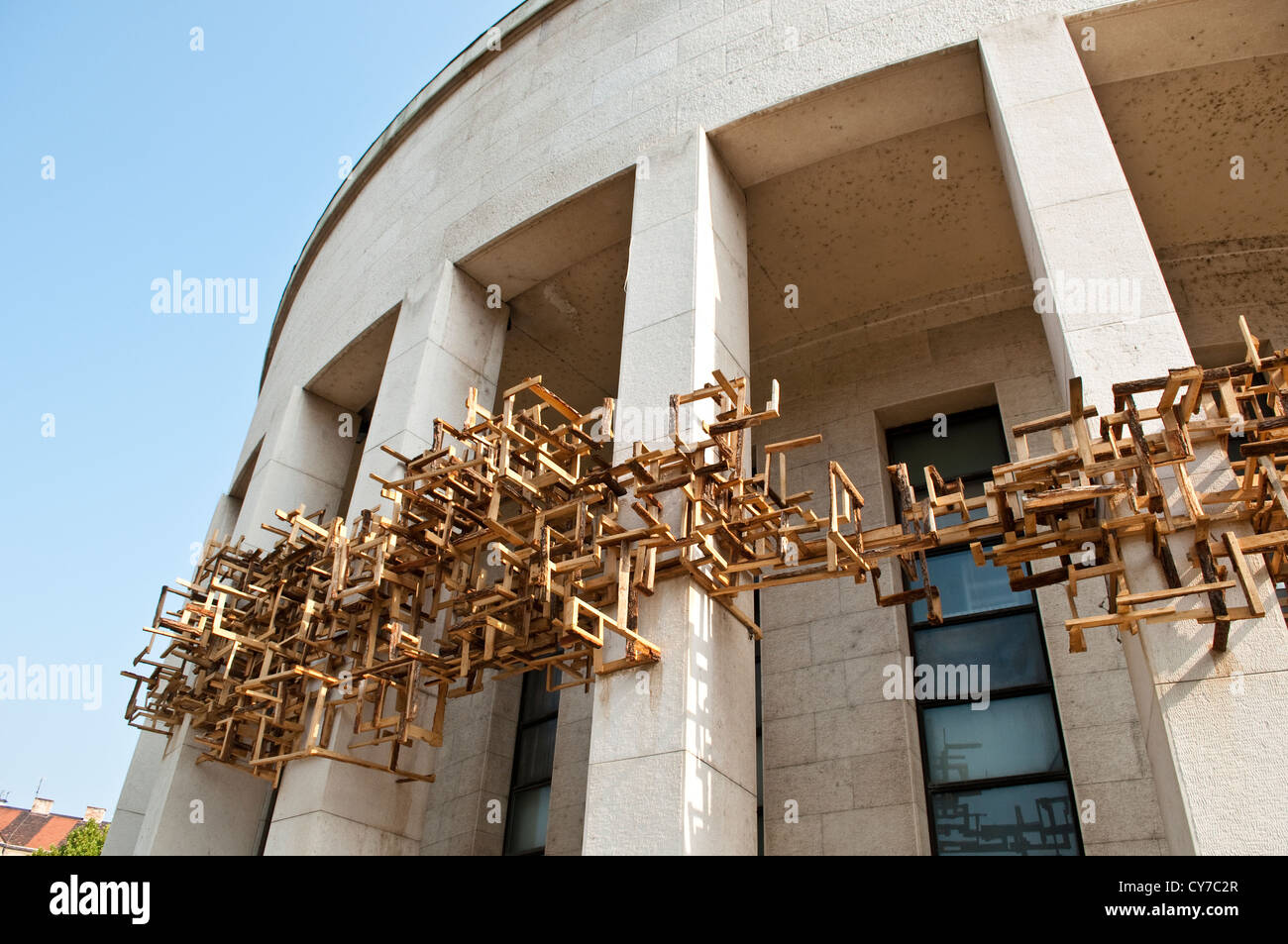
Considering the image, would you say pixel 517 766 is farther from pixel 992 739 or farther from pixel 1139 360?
pixel 1139 360

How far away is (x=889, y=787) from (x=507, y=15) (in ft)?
40.2

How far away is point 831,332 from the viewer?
45.2 ft

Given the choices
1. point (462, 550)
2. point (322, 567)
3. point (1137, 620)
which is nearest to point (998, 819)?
point (1137, 620)

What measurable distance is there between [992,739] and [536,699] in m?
7.03

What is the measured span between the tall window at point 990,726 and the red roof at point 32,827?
76283mm

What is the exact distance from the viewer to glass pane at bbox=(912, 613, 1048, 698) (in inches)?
429

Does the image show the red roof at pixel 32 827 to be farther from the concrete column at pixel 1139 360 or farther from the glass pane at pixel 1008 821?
the concrete column at pixel 1139 360

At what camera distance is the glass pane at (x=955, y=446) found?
12.7 m

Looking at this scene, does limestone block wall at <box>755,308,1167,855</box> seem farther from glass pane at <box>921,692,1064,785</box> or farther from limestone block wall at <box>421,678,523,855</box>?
limestone block wall at <box>421,678,523,855</box>

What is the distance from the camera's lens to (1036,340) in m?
12.7

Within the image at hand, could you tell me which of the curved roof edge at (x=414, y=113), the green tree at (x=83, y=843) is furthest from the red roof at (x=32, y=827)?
the curved roof edge at (x=414, y=113)
